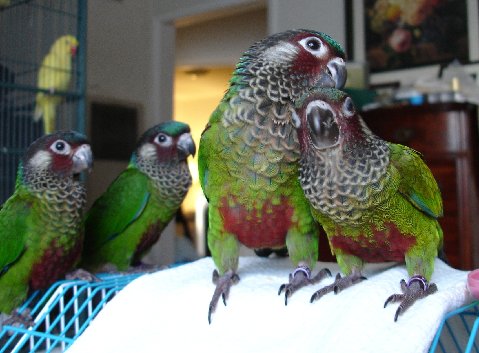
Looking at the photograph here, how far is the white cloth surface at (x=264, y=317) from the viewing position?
50cm

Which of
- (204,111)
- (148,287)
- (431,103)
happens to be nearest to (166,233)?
(431,103)

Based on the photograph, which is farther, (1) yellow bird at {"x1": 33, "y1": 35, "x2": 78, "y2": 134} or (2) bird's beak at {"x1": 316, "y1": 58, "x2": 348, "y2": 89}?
(1) yellow bird at {"x1": 33, "y1": 35, "x2": 78, "y2": 134}

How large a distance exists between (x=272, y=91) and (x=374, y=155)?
162 millimetres

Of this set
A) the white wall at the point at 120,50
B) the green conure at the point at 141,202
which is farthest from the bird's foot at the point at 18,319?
the white wall at the point at 120,50

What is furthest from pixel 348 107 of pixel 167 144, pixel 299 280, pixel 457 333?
pixel 167 144

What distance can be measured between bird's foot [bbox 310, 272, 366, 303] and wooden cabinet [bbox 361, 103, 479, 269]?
1112mm

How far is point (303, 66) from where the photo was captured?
65 centimetres

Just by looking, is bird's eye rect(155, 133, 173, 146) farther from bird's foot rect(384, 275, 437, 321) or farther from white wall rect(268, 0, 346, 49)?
white wall rect(268, 0, 346, 49)

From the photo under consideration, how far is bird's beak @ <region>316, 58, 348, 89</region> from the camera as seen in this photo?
0.65 meters

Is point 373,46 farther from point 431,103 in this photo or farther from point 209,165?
point 209,165

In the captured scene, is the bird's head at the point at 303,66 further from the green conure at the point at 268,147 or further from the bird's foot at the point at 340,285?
the bird's foot at the point at 340,285

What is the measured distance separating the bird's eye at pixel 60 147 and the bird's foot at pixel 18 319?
289 millimetres

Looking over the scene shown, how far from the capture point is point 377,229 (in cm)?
57

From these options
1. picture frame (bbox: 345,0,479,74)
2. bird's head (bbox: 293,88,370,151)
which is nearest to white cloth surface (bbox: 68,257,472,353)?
A: bird's head (bbox: 293,88,370,151)
